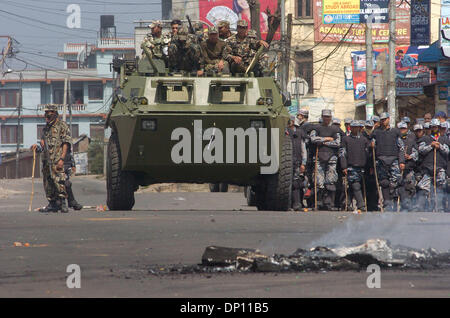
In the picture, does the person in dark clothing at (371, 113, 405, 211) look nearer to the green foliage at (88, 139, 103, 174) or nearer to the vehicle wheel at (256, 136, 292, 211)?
the vehicle wheel at (256, 136, 292, 211)

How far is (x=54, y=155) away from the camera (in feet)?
48.4

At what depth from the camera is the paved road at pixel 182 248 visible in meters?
5.87

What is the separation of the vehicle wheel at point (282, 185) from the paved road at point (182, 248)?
111 cm

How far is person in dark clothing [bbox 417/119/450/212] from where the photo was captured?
16453 mm

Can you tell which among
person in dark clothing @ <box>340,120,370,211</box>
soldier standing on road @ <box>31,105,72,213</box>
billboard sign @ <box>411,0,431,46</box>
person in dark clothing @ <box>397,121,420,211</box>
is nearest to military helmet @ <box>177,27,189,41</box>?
soldier standing on road @ <box>31,105,72,213</box>

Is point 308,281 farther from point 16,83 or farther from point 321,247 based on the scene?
point 16,83

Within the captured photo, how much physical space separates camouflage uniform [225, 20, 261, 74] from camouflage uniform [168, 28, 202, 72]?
0.47 m

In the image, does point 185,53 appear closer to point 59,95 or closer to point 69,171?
point 69,171

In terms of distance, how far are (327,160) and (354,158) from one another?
481 millimetres

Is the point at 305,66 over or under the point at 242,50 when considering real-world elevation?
over

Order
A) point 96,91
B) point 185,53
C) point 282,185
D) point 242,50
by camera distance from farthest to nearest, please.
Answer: point 96,91, point 242,50, point 185,53, point 282,185

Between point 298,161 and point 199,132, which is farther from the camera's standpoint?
point 298,161

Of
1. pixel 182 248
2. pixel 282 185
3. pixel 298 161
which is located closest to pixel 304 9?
pixel 298 161

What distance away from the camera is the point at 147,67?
1421cm
